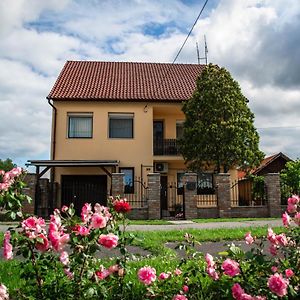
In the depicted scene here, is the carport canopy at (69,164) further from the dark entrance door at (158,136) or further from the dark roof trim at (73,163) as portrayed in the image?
the dark entrance door at (158,136)

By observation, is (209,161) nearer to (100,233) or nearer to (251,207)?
(251,207)

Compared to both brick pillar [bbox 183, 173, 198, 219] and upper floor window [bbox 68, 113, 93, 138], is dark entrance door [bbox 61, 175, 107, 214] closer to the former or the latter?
upper floor window [bbox 68, 113, 93, 138]

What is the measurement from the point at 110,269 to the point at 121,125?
68.7ft

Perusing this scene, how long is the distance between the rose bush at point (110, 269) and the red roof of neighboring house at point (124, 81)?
2056 cm

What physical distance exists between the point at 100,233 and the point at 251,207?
54.1ft

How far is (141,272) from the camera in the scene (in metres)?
3.25

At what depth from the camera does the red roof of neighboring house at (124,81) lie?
2412 centimetres

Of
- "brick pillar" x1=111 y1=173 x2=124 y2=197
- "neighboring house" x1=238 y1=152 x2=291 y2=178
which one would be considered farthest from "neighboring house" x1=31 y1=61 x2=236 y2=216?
"neighboring house" x1=238 y1=152 x2=291 y2=178

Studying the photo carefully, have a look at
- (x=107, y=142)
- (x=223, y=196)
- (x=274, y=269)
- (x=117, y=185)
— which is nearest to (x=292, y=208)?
(x=274, y=269)

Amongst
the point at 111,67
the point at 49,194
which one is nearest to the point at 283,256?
the point at 49,194

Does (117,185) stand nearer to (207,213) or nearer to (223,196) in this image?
(207,213)

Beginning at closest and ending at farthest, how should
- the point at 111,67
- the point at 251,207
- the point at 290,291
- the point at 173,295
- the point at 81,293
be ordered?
1. the point at 290,291
2. the point at 81,293
3. the point at 173,295
4. the point at 251,207
5. the point at 111,67

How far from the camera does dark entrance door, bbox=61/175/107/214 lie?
66.2 feet

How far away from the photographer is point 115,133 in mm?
24078
